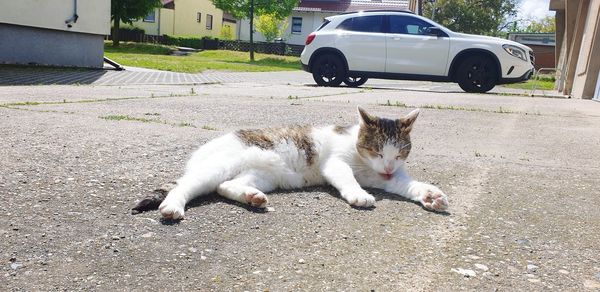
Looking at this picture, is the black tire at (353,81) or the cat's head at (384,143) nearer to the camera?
the cat's head at (384,143)

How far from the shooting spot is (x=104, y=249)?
1779 millimetres

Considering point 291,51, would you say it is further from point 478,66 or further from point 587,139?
point 587,139

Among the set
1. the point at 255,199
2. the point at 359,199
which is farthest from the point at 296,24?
the point at 255,199

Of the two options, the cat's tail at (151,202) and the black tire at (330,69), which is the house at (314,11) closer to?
the black tire at (330,69)

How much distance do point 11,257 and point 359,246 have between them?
4.17 feet

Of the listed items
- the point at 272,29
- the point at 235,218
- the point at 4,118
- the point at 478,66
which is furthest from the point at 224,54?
the point at 235,218

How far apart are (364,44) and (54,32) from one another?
28.9ft

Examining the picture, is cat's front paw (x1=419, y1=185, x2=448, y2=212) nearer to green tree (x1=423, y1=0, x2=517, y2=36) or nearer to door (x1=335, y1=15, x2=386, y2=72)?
door (x1=335, y1=15, x2=386, y2=72)

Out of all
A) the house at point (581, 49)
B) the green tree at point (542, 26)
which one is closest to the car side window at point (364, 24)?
the house at point (581, 49)

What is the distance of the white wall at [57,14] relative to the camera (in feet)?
40.4

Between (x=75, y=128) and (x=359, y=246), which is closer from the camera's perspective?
(x=359, y=246)

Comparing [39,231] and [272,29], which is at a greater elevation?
[272,29]

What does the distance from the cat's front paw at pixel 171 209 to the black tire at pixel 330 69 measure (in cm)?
1121

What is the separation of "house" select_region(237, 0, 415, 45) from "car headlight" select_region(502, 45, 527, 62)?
36.9 meters
